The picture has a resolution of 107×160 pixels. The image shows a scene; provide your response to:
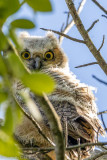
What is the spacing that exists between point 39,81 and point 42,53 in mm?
4410

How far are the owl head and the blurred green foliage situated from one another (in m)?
3.88

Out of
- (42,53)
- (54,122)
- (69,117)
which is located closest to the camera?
(54,122)

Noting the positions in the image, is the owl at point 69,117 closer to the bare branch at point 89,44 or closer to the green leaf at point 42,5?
the bare branch at point 89,44

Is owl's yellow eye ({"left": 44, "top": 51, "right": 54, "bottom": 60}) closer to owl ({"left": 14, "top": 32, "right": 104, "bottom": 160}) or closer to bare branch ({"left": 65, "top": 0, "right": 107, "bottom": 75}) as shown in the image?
owl ({"left": 14, "top": 32, "right": 104, "bottom": 160})

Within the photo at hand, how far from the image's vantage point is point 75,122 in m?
3.12

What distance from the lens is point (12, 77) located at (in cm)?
56

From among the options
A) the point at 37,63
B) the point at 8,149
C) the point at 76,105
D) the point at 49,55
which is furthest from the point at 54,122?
the point at 49,55

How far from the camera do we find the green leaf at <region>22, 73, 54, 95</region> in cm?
54

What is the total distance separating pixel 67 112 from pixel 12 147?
8.98ft

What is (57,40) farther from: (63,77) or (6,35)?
(6,35)

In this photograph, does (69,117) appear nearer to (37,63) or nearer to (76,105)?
(76,105)

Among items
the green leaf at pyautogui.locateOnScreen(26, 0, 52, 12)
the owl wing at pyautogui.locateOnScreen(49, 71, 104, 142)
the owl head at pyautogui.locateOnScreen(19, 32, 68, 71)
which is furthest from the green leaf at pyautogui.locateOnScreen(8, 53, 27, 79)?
the owl head at pyautogui.locateOnScreen(19, 32, 68, 71)

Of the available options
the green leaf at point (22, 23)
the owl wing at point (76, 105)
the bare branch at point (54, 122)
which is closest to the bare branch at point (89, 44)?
the owl wing at point (76, 105)

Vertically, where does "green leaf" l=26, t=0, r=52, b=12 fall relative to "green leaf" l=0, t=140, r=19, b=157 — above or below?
above
